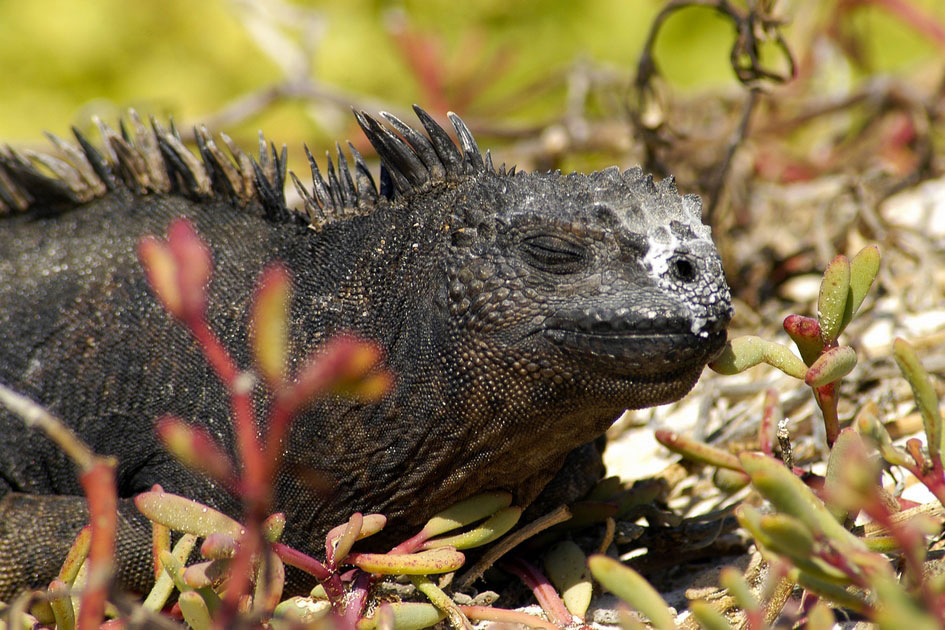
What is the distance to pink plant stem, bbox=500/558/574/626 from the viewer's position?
2309 millimetres

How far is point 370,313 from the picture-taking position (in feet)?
8.11

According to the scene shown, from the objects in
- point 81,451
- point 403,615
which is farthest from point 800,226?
point 81,451

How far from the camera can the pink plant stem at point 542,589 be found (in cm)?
231

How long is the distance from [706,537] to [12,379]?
1.93 meters

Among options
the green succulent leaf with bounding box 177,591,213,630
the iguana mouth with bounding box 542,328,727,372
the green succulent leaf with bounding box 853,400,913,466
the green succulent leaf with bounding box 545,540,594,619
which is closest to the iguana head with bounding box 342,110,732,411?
the iguana mouth with bounding box 542,328,727,372

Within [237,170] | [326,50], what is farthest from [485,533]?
[326,50]

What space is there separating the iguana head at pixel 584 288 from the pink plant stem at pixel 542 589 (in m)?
0.50

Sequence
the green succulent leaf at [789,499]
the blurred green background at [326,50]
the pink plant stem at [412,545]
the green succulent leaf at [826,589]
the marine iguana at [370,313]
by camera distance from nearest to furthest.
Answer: the green succulent leaf at [789,499] → the green succulent leaf at [826,589] → the marine iguana at [370,313] → the pink plant stem at [412,545] → the blurred green background at [326,50]

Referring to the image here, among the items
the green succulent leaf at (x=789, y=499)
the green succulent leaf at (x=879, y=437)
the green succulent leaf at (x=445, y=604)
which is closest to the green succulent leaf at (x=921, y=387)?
the green succulent leaf at (x=879, y=437)

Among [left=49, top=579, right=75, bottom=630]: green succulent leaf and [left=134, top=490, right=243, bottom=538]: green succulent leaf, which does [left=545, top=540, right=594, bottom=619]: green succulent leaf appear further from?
[left=49, top=579, right=75, bottom=630]: green succulent leaf

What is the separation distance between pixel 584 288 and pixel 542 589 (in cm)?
74

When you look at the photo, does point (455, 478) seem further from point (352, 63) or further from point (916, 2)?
point (916, 2)

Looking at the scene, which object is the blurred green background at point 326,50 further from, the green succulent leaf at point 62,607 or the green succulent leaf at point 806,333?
the green succulent leaf at point 62,607

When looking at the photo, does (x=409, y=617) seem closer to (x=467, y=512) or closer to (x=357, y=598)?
(x=357, y=598)
